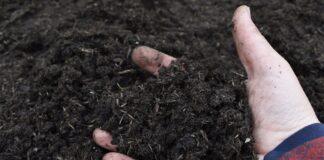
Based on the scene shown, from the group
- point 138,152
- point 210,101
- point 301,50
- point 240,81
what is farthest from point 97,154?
point 301,50

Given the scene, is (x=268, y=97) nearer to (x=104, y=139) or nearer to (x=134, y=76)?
(x=134, y=76)

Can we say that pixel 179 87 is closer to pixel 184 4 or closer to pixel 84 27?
pixel 84 27

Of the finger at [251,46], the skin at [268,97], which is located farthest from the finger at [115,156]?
the finger at [251,46]

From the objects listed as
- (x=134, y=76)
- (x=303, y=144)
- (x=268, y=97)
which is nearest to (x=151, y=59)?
(x=134, y=76)

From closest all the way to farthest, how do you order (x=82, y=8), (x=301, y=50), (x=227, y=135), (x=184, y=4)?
1. (x=227, y=135)
2. (x=301, y=50)
3. (x=82, y=8)
4. (x=184, y=4)

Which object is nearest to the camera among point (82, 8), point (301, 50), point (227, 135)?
point (227, 135)

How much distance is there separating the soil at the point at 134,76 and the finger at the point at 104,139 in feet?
0.10

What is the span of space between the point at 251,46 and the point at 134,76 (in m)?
0.65

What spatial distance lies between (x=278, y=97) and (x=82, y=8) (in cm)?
143

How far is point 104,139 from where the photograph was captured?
1.97 meters

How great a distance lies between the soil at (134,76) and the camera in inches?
75.9

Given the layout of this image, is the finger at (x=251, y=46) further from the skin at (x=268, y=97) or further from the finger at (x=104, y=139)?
the finger at (x=104, y=139)

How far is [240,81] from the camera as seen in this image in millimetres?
2166

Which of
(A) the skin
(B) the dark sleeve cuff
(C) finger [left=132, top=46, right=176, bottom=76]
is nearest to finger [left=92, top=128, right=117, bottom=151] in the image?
(A) the skin
